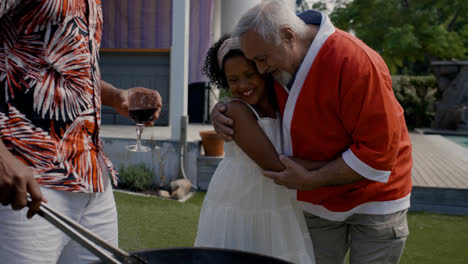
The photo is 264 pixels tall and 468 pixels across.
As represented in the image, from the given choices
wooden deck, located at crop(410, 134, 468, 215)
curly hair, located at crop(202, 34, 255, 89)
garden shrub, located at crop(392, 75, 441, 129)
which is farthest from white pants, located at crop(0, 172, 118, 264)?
garden shrub, located at crop(392, 75, 441, 129)

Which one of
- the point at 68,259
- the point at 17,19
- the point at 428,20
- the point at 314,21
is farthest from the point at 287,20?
the point at 428,20

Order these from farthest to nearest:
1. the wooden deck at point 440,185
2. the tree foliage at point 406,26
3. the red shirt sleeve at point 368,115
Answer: the tree foliage at point 406,26
the wooden deck at point 440,185
the red shirt sleeve at point 368,115

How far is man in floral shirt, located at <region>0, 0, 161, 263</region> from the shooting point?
1214mm

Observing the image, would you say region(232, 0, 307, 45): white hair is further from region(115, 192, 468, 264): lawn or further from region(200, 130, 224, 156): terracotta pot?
region(200, 130, 224, 156): terracotta pot

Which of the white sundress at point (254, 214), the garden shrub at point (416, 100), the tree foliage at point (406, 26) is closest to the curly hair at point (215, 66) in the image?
the white sundress at point (254, 214)

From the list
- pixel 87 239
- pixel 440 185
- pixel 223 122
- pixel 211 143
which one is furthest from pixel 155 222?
pixel 87 239

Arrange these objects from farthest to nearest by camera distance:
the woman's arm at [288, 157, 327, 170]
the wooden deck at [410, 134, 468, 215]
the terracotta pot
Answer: the terracotta pot, the wooden deck at [410, 134, 468, 215], the woman's arm at [288, 157, 327, 170]

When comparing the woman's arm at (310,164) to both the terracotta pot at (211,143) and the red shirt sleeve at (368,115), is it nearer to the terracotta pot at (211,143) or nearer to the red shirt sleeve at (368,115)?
the red shirt sleeve at (368,115)

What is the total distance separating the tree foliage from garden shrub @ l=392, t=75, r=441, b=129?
1006 mm

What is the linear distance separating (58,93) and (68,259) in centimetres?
57

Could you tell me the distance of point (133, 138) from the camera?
240 inches

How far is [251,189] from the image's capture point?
5.73ft

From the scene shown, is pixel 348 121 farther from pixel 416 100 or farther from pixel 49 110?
pixel 416 100

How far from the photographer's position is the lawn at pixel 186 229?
372cm
